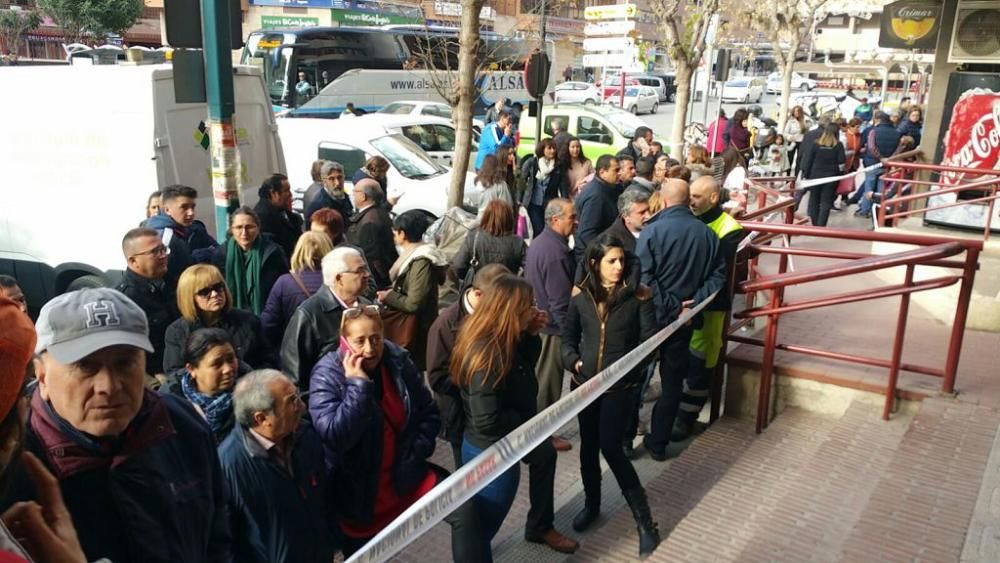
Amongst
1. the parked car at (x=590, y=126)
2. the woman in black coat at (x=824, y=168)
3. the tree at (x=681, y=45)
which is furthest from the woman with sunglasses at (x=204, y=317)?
the parked car at (x=590, y=126)

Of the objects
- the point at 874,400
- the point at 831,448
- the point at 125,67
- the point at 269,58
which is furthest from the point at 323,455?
the point at 269,58

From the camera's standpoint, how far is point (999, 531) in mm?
3633

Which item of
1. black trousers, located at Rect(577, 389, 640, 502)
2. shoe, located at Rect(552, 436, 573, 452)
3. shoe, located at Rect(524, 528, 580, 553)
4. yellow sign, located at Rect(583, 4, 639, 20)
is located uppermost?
yellow sign, located at Rect(583, 4, 639, 20)

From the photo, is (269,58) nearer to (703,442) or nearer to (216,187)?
(216,187)

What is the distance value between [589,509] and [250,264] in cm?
274

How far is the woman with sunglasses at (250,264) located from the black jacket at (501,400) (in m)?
2.25

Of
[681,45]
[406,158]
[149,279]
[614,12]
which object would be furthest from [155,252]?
[614,12]

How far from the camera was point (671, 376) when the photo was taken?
5.18 meters

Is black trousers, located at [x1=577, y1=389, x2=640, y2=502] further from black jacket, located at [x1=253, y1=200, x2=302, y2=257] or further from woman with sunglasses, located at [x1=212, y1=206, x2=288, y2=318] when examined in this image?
black jacket, located at [x1=253, y1=200, x2=302, y2=257]

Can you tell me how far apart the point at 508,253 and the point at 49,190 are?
176 inches

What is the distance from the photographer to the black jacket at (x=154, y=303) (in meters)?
4.62

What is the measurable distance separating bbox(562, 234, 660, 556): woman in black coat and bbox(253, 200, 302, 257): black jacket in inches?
121

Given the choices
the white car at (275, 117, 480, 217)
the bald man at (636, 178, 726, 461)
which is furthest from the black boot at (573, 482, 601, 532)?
the white car at (275, 117, 480, 217)

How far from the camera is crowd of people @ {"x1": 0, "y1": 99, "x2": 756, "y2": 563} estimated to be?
2004mm
